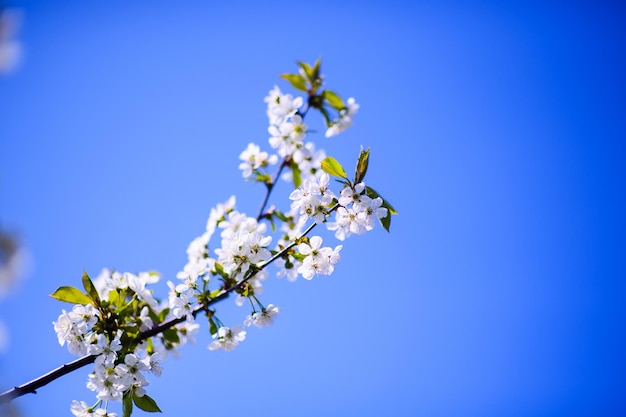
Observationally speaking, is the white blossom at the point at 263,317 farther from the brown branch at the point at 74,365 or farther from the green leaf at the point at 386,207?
the green leaf at the point at 386,207

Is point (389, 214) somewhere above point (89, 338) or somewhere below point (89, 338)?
below

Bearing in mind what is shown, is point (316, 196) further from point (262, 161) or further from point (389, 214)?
point (262, 161)

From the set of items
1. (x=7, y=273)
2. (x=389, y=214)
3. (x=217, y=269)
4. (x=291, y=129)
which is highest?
(x=291, y=129)

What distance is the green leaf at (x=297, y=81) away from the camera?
10.6 feet

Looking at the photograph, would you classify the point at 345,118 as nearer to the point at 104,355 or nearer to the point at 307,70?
the point at 307,70

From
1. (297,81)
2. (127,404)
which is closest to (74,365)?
(127,404)

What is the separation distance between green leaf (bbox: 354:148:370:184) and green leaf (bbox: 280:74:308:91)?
1111 mm

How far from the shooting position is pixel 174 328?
9.29 feet

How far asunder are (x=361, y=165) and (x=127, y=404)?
162 cm

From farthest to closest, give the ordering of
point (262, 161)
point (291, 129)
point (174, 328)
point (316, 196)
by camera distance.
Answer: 1. point (262, 161)
2. point (291, 129)
3. point (174, 328)
4. point (316, 196)

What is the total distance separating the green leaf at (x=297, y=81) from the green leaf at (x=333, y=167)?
3.27 ft

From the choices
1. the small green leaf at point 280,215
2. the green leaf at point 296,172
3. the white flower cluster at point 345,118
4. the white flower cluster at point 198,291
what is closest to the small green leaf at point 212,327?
the white flower cluster at point 198,291

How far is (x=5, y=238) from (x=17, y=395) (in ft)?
2.80

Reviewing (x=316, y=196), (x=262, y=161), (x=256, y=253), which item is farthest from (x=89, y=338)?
(x=262, y=161)
